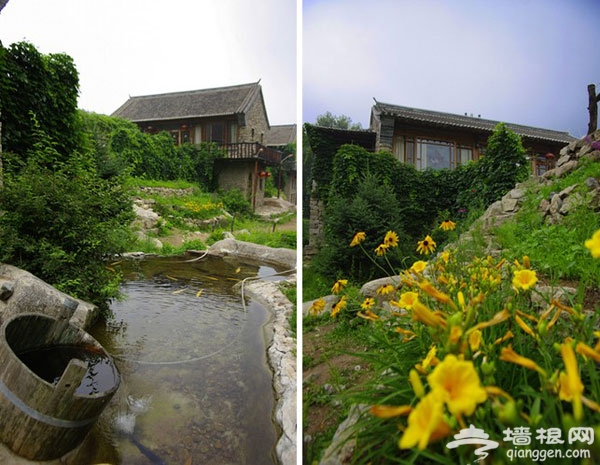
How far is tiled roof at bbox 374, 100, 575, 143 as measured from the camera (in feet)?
2.81

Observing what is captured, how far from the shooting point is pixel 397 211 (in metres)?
1.02

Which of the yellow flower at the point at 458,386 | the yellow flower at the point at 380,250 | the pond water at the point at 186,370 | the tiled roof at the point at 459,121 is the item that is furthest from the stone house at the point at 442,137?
the pond water at the point at 186,370

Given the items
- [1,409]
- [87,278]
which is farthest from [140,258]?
[1,409]

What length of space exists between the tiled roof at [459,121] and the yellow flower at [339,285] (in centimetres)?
46

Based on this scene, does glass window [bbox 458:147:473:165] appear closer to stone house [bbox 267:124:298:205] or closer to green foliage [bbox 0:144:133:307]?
stone house [bbox 267:124:298:205]

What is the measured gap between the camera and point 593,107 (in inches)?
31.3

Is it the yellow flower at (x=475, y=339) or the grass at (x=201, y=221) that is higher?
the grass at (x=201, y=221)

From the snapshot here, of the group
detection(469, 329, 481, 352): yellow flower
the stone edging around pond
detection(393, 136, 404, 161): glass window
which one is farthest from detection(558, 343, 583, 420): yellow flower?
the stone edging around pond

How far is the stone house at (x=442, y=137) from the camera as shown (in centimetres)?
87

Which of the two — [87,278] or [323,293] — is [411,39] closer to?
[323,293]

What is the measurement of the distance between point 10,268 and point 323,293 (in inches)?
62.7

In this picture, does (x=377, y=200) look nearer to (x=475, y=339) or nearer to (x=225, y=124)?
(x=475, y=339)

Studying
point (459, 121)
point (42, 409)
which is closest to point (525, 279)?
point (459, 121)

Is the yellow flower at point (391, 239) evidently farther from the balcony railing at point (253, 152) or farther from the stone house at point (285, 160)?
the balcony railing at point (253, 152)
